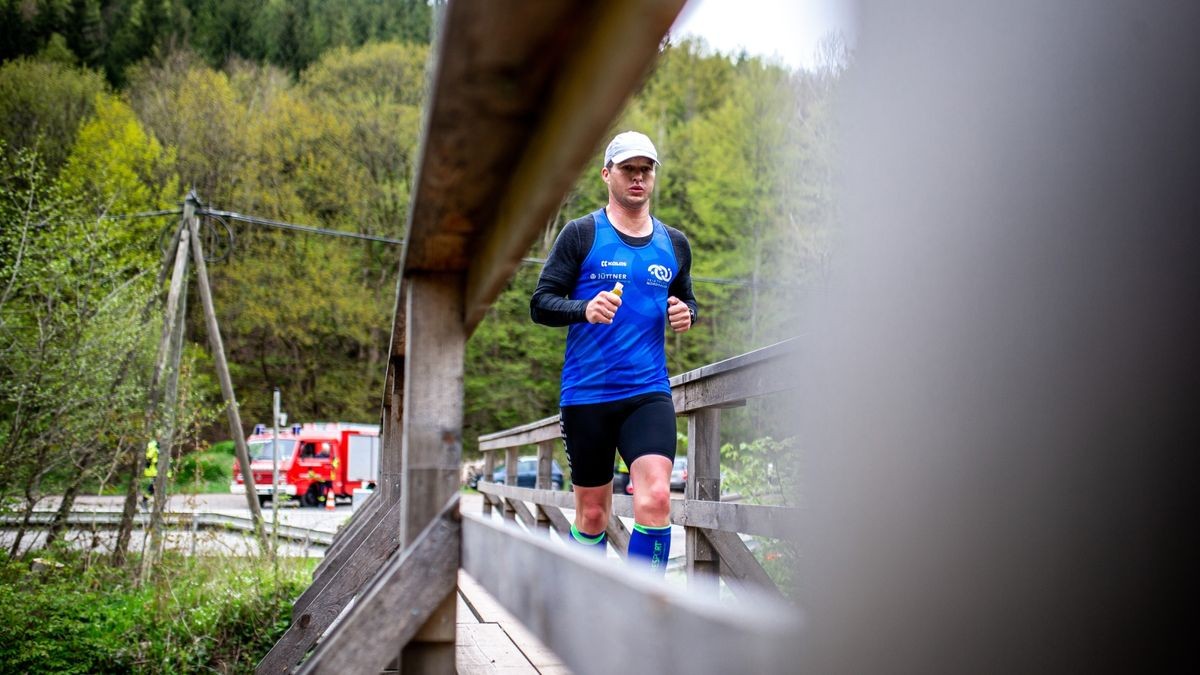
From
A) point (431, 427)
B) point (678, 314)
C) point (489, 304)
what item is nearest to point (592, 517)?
point (678, 314)

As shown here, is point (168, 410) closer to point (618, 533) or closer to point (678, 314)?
point (618, 533)

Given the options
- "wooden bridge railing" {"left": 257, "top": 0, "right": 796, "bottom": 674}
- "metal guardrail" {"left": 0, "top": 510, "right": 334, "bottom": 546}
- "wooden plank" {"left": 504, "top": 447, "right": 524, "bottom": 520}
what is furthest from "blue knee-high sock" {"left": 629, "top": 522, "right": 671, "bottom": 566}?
"metal guardrail" {"left": 0, "top": 510, "right": 334, "bottom": 546}

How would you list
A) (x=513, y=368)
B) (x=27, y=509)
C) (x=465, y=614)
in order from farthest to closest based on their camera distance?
1. (x=513, y=368)
2. (x=27, y=509)
3. (x=465, y=614)

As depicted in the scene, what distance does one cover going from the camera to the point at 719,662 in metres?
0.67

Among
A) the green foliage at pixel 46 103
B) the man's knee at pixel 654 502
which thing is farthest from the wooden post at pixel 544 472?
the green foliage at pixel 46 103

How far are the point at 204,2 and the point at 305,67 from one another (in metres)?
7.43

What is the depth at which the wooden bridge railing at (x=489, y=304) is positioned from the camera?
801 millimetres

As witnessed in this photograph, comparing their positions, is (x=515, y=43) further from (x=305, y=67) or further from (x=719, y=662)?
(x=305, y=67)

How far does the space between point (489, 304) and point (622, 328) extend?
4.93ft

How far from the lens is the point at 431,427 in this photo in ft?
6.09

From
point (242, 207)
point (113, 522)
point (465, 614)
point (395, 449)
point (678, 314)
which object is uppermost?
point (242, 207)

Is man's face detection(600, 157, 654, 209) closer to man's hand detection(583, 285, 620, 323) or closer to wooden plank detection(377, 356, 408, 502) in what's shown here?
man's hand detection(583, 285, 620, 323)

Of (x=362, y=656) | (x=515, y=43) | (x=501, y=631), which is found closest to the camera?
(x=515, y=43)

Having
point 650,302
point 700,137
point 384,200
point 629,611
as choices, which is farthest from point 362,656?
point 384,200
